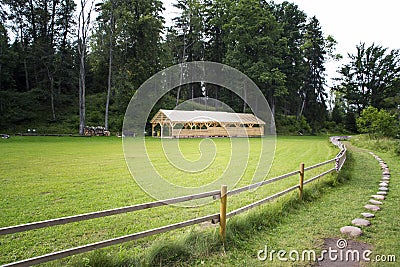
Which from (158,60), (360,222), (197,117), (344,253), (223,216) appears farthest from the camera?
(158,60)

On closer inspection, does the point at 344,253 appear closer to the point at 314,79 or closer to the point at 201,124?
the point at 201,124

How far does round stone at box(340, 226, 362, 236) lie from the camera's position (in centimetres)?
410

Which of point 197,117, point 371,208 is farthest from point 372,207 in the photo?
point 197,117

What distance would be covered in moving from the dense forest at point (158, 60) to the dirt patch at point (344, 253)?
61.1ft

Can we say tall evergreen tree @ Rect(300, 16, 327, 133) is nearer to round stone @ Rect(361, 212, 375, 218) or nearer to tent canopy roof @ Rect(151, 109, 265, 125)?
tent canopy roof @ Rect(151, 109, 265, 125)

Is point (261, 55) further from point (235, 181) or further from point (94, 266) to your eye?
point (94, 266)

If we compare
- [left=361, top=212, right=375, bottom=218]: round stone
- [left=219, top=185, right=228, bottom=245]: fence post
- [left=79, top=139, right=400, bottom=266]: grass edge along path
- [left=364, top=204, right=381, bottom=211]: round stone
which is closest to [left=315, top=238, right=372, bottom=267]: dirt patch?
[left=79, top=139, right=400, bottom=266]: grass edge along path

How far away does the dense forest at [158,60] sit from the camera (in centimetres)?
2641

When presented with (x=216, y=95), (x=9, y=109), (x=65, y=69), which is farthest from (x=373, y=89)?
(x=9, y=109)

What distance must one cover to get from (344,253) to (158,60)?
1151 inches

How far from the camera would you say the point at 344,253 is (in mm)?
3551

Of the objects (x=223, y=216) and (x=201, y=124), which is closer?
(x=223, y=216)

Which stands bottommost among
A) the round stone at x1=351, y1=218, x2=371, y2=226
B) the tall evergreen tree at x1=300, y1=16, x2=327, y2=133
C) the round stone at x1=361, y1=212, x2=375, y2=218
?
the round stone at x1=351, y1=218, x2=371, y2=226

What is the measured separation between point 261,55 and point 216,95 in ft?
24.2
